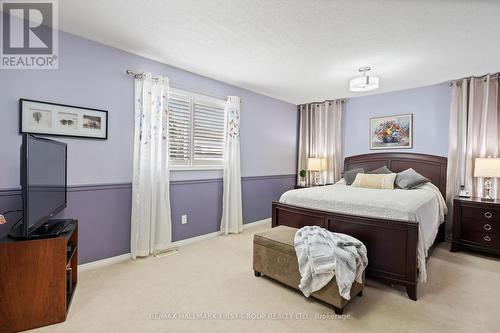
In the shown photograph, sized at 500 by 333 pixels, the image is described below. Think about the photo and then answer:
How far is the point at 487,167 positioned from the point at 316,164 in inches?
97.6

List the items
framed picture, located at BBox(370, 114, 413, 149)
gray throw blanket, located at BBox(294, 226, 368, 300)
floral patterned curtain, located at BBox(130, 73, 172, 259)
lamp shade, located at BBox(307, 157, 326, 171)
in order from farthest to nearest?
lamp shade, located at BBox(307, 157, 326, 171) < framed picture, located at BBox(370, 114, 413, 149) < floral patterned curtain, located at BBox(130, 73, 172, 259) < gray throw blanket, located at BBox(294, 226, 368, 300)

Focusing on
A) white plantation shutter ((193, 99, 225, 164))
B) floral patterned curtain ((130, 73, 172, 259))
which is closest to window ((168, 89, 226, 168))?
white plantation shutter ((193, 99, 225, 164))

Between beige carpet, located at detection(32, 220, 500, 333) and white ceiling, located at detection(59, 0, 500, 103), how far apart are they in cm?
247

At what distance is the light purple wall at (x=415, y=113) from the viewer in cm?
395

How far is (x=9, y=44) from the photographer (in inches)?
88.0

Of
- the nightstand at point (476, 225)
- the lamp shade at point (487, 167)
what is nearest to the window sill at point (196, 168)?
the nightstand at point (476, 225)

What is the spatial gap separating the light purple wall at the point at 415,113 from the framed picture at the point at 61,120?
4.27m

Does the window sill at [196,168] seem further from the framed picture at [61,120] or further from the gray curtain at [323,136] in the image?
the gray curtain at [323,136]

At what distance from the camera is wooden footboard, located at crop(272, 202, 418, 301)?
2.14 meters

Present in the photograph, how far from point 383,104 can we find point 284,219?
3.06 metres

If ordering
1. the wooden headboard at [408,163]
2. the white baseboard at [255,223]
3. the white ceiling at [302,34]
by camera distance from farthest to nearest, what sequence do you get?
the white baseboard at [255,223]
the wooden headboard at [408,163]
the white ceiling at [302,34]

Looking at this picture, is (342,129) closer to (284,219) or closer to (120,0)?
(284,219)

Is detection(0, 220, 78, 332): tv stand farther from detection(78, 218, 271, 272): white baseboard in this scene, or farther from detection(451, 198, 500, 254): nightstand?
detection(451, 198, 500, 254): nightstand

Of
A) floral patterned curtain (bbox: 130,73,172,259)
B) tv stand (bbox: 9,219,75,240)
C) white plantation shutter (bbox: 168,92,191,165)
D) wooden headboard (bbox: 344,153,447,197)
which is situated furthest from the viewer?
wooden headboard (bbox: 344,153,447,197)
